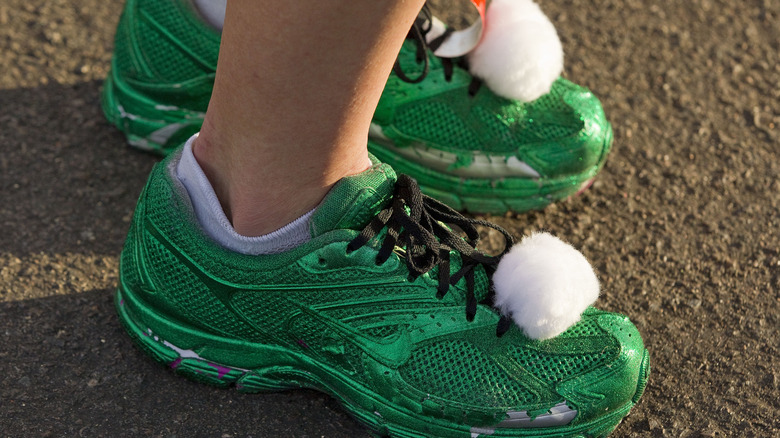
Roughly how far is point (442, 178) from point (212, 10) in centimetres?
73

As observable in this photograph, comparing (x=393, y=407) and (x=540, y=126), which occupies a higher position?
(x=540, y=126)

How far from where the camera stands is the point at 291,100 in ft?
4.33

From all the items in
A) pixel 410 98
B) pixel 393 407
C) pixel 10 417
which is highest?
pixel 410 98

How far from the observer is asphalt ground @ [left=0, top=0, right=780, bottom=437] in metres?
1.58

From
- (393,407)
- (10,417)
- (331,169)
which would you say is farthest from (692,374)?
(10,417)

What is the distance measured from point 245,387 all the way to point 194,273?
0.26 metres

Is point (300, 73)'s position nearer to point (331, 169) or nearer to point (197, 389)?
point (331, 169)

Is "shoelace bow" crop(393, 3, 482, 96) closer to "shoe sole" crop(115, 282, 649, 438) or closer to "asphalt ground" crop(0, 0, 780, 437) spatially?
"asphalt ground" crop(0, 0, 780, 437)

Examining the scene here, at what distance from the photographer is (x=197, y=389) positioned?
1.60 m

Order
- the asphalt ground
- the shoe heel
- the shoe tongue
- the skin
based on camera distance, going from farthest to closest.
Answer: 1. the shoe heel
2. the asphalt ground
3. the shoe tongue
4. the skin

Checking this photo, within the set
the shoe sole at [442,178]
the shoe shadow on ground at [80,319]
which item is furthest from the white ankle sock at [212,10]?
the shoe shadow on ground at [80,319]

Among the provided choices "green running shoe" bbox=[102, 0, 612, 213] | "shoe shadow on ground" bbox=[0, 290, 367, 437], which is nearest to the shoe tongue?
"shoe shadow on ground" bbox=[0, 290, 367, 437]

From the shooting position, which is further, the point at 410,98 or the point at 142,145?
the point at 142,145

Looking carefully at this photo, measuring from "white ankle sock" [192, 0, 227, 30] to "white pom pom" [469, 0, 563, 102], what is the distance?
2.13 ft
